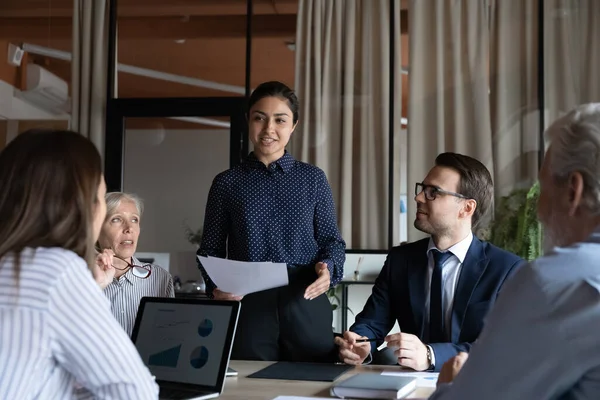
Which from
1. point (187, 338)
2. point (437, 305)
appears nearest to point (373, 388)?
point (187, 338)

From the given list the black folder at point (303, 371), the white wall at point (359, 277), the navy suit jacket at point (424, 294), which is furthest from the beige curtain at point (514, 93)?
the black folder at point (303, 371)

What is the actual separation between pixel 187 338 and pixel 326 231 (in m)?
1.19

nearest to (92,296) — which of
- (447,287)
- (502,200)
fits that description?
(447,287)

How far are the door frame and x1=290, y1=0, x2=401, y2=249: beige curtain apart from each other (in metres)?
0.43

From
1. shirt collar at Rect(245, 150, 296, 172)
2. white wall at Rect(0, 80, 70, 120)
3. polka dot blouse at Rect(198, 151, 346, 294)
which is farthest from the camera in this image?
white wall at Rect(0, 80, 70, 120)

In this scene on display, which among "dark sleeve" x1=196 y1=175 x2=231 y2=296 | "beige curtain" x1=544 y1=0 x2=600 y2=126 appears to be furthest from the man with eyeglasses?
"beige curtain" x1=544 y1=0 x2=600 y2=126

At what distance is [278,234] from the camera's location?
3.03 meters

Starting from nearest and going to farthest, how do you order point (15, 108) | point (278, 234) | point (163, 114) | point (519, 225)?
point (278, 234), point (519, 225), point (163, 114), point (15, 108)

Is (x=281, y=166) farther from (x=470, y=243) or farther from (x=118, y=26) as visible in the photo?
(x=118, y=26)

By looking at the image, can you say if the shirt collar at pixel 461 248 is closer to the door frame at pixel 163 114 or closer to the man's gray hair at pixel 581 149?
the man's gray hair at pixel 581 149

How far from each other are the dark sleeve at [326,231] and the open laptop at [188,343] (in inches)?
39.9

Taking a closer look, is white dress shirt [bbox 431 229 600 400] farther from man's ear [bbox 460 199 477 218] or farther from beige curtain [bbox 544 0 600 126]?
beige curtain [bbox 544 0 600 126]

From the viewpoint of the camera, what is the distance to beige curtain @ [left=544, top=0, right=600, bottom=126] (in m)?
5.30

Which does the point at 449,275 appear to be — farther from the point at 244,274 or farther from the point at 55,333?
the point at 55,333
